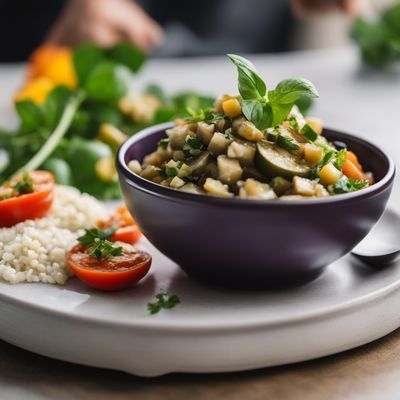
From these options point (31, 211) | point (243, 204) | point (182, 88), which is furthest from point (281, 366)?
point (182, 88)

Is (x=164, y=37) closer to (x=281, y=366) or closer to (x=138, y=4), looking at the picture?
(x=138, y=4)

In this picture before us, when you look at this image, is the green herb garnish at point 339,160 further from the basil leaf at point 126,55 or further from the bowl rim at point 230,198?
the basil leaf at point 126,55

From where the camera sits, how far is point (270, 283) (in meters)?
1.68

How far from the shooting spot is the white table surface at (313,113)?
1499mm

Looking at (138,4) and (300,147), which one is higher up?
(300,147)

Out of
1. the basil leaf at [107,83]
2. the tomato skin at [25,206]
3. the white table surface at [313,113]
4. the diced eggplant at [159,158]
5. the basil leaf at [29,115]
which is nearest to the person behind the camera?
the white table surface at [313,113]

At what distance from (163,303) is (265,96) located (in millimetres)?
515

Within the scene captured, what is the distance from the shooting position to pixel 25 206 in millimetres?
1958

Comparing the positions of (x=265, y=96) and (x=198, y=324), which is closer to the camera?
(x=198, y=324)

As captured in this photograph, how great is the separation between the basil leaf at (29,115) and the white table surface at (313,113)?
41cm

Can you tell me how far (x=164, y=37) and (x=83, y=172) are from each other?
248 cm

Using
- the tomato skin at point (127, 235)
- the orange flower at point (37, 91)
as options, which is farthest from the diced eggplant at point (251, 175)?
the orange flower at point (37, 91)

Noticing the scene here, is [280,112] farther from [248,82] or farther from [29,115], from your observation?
[29,115]

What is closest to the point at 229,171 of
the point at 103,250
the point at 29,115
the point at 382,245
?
the point at 103,250
